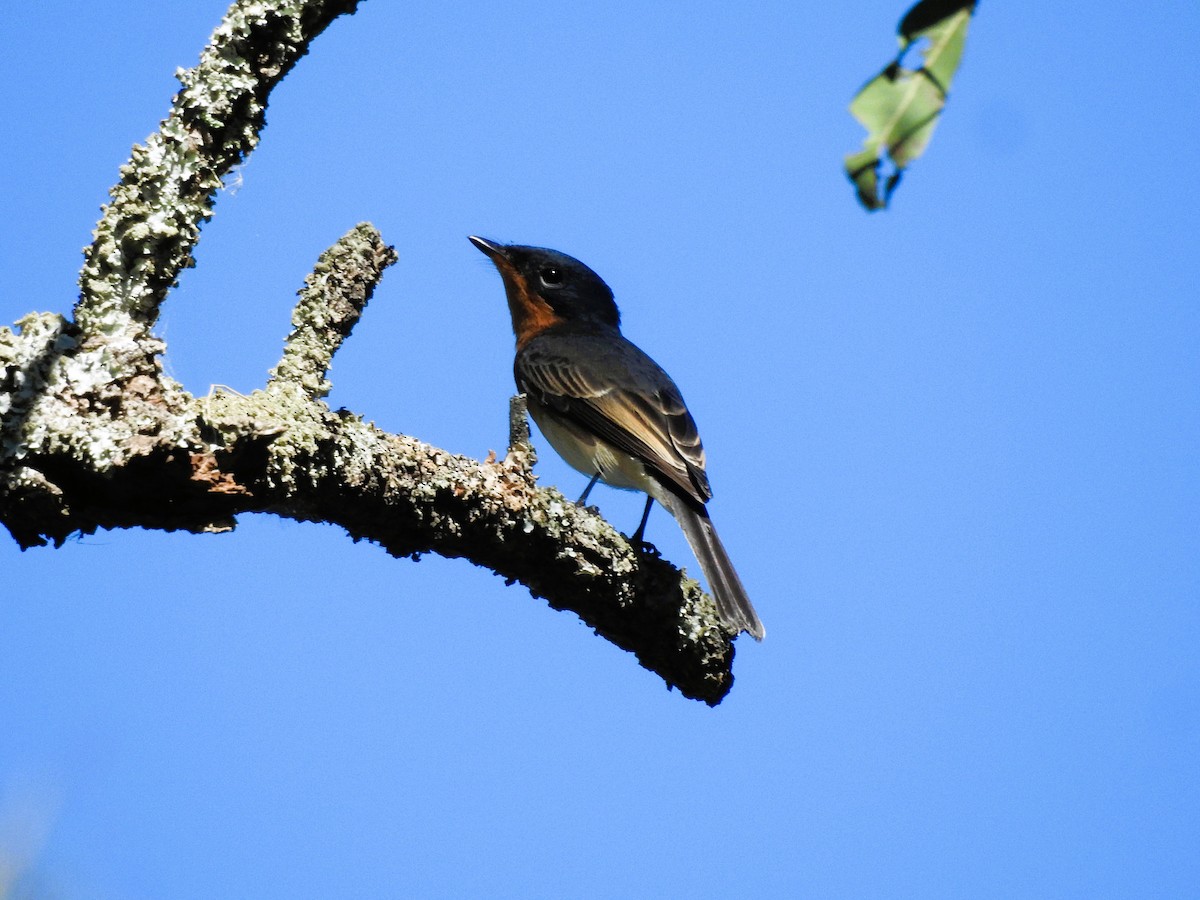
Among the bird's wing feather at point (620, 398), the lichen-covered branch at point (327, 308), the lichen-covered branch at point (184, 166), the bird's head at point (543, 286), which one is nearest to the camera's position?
the lichen-covered branch at point (184, 166)

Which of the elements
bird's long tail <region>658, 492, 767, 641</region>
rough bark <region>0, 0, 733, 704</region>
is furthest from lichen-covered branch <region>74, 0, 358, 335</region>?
bird's long tail <region>658, 492, 767, 641</region>

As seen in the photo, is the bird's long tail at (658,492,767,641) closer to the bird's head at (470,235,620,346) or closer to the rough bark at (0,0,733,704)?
the rough bark at (0,0,733,704)

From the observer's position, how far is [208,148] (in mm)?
3484

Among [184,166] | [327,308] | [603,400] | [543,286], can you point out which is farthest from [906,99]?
[543,286]

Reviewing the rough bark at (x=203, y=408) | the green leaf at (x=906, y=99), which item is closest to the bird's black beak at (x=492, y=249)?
the rough bark at (x=203, y=408)

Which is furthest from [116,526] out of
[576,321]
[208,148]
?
[576,321]

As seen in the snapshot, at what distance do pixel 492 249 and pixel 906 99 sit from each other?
798cm

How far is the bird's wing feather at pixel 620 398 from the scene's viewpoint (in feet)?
22.3

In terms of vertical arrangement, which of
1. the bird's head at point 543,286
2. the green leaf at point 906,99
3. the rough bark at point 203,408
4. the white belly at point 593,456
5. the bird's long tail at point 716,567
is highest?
the bird's head at point 543,286

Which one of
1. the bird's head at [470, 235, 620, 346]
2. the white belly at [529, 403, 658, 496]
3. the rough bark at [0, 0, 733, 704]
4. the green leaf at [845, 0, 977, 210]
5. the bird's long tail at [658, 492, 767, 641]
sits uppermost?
the bird's head at [470, 235, 620, 346]

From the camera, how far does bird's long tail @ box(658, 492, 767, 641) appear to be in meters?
5.39

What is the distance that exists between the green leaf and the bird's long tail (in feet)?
13.6

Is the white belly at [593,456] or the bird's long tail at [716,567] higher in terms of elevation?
the white belly at [593,456]

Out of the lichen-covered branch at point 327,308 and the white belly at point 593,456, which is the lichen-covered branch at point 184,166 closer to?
the lichen-covered branch at point 327,308
